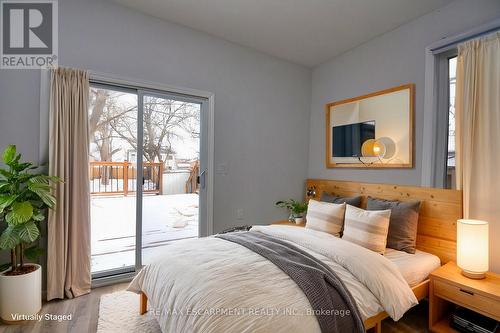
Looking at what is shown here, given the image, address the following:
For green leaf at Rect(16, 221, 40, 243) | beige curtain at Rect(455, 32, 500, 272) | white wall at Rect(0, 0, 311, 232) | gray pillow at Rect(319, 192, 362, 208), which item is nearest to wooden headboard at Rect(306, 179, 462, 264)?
beige curtain at Rect(455, 32, 500, 272)

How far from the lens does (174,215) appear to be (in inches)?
126

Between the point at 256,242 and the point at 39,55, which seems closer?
the point at 256,242

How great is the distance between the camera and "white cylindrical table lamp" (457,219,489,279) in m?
1.89

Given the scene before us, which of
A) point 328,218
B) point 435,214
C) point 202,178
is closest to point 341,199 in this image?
point 328,218

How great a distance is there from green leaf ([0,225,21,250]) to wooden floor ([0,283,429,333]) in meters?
0.65

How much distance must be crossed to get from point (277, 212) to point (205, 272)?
2286mm

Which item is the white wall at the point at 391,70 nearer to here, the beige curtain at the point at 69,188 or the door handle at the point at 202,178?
the door handle at the point at 202,178

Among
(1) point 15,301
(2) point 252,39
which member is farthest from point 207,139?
(1) point 15,301

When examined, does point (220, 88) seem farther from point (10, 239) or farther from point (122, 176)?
point (10, 239)

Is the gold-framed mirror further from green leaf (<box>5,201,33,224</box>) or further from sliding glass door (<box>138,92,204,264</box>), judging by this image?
green leaf (<box>5,201,33,224</box>)

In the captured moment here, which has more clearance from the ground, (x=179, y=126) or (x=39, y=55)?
(x=39, y=55)

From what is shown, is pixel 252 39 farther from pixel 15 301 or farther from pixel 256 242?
pixel 15 301

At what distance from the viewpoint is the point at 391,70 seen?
9.48ft

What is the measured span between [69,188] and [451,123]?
3676mm
